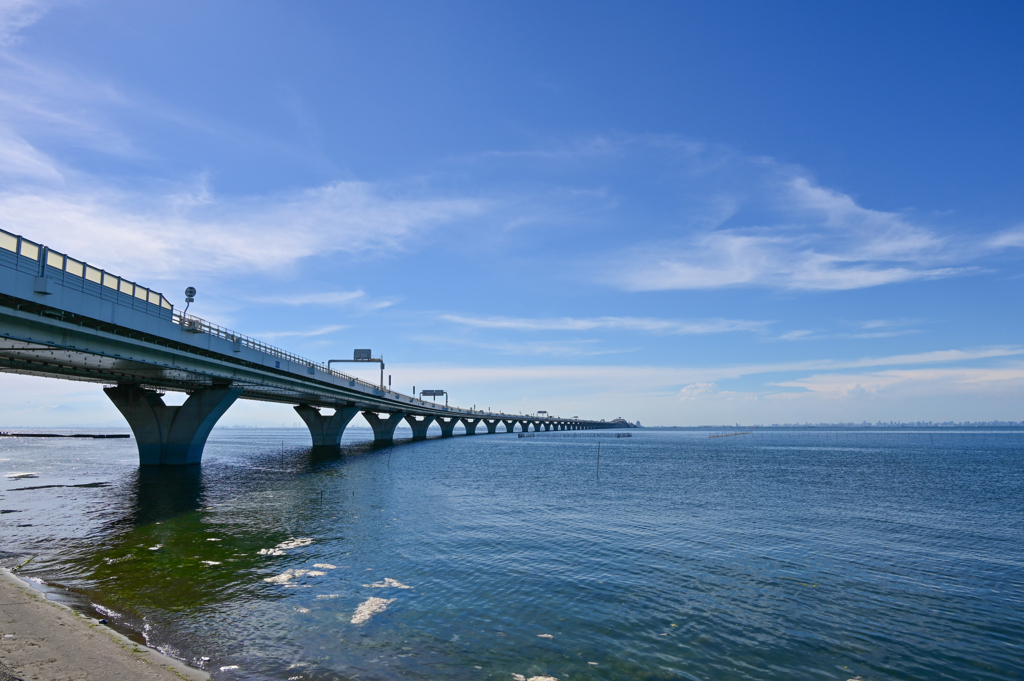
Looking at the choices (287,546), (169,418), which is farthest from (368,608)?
(169,418)

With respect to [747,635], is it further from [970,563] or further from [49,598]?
[49,598]

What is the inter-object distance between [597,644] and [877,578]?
16.8 metres

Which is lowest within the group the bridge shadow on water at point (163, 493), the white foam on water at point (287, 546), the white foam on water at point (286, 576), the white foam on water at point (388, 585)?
the bridge shadow on water at point (163, 493)

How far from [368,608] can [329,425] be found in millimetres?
115803

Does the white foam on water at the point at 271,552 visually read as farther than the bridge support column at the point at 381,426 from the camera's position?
No

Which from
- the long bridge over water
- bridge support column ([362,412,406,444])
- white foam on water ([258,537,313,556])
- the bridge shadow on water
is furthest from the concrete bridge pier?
white foam on water ([258,537,313,556])

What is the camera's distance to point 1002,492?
59594 mm

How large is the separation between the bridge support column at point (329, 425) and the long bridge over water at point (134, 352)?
33.4 m

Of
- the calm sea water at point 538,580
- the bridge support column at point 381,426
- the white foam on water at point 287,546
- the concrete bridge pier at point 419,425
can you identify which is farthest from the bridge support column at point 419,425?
the white foam on water at point 287,546

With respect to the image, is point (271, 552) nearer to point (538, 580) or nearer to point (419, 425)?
point (538, 580)

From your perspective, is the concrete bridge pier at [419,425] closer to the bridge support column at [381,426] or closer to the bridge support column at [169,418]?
the bridge support column at [381,426]

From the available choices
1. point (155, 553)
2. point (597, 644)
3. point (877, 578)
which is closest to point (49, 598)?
point (155, 553)

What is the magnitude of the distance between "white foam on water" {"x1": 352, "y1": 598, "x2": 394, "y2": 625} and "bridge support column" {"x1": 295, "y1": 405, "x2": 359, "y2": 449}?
11015 centimetres

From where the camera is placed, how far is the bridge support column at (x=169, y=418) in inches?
2608
